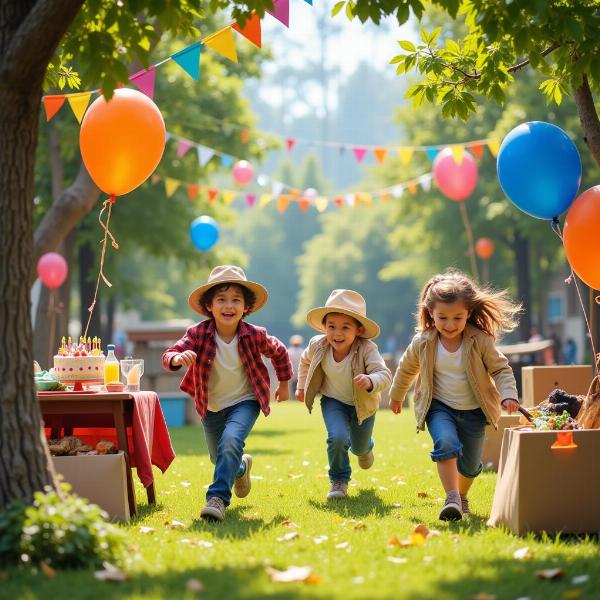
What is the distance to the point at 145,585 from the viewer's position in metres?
4.52

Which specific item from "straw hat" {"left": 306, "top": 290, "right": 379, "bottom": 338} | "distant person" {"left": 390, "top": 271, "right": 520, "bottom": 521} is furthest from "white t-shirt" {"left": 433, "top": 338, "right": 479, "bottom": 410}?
"straw hat" {"left": 306, "top": 290, "right": 379, "bottom": 338}

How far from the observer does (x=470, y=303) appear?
7.19 metres

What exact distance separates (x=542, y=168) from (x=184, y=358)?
301 cm

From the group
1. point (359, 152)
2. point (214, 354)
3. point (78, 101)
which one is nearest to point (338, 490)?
point (214, 354)

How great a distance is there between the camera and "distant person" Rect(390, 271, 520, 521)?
709 cm

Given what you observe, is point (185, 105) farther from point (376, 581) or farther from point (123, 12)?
point (376, 581)

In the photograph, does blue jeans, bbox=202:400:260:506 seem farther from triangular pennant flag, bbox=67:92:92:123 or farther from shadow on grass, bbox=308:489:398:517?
triangular pennant flag, bbox=67:92:92:123

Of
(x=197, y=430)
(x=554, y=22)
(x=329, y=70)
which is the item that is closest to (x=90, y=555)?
(x=554, y=22)

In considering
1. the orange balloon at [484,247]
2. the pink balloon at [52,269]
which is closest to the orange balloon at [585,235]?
the pink balloon at [52,269]

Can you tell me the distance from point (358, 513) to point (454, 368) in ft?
3.93

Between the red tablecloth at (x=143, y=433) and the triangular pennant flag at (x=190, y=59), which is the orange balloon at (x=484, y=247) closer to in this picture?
the triangular pennant flag at (x=190, y=59)

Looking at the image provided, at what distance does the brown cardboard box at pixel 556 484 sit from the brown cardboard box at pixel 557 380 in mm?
3208

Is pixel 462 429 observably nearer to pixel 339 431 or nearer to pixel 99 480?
pixel 339 431

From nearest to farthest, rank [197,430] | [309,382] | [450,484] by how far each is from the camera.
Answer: [450,484], [309,382], [197,430]
